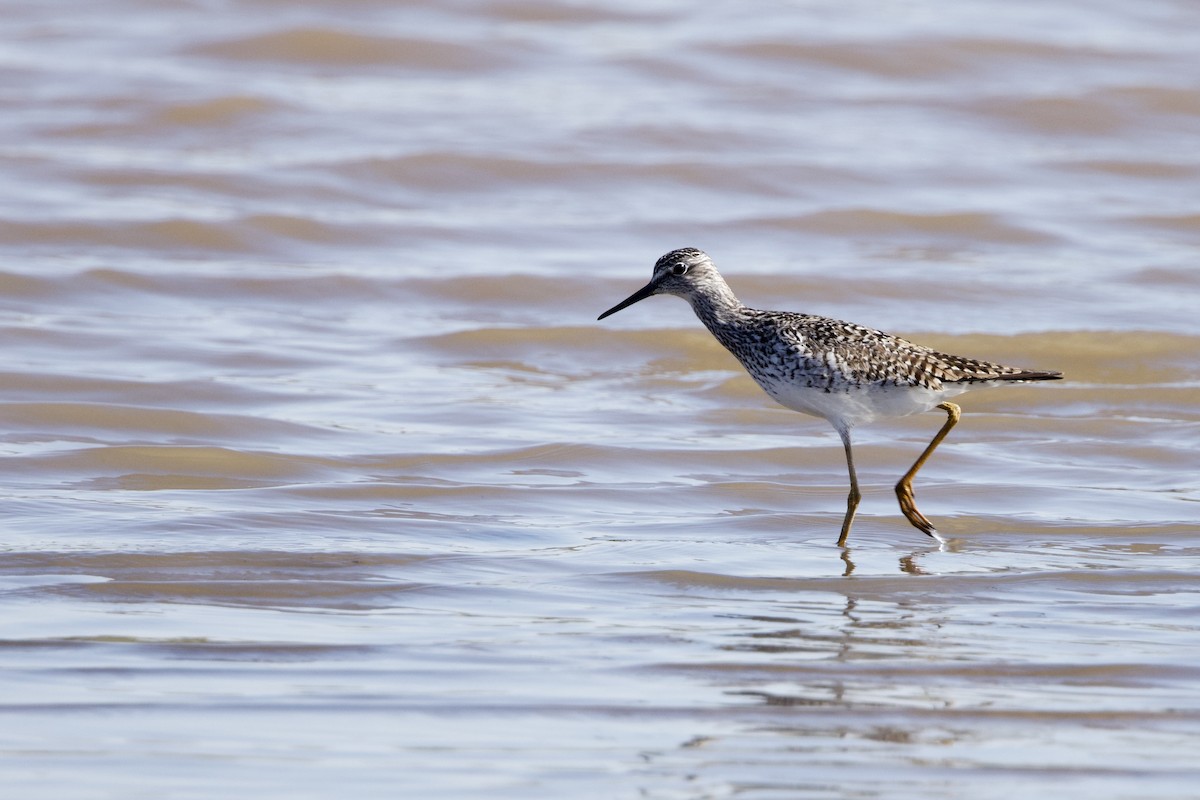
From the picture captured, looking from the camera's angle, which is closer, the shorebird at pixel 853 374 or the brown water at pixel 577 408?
the brown water at pixel 577 408

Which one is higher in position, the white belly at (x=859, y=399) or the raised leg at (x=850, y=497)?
the white belly at (x=859, y=399)

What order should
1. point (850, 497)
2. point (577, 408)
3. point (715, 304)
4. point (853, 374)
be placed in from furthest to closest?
1. point (577, 408)
2. point (715, 304)
3. point (850, 497)
4. point (853, 374)

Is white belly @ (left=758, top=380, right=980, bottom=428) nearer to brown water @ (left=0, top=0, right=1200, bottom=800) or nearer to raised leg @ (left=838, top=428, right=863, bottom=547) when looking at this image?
raised leg @ (left=838, top=428, right=863, bottom=547)

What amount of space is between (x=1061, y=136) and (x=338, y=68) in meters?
8.06

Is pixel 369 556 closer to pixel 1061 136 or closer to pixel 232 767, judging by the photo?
pixel 232 767

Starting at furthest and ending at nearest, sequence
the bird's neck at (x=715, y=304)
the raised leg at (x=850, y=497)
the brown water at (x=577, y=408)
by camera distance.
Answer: the bird's neck at (x=715, y=304), the raised leg at (x=850, y=497), the brown water at (x=577, y=408)

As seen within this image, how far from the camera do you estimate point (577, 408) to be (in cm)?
1120

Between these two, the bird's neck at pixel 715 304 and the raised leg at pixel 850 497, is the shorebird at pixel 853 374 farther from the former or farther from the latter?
the bird's neck at pixel 715 304

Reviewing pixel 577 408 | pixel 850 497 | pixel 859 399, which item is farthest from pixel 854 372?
pixel 577 408

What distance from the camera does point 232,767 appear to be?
5.02 meters

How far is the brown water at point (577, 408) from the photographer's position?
5.46 meters

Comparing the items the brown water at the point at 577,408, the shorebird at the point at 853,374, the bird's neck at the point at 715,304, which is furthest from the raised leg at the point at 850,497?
the bird's neck at the point at 715,304

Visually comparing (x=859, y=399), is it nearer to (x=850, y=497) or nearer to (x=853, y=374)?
(x=853, y=374)

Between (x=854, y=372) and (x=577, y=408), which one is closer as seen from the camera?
(x=854, y=372)
